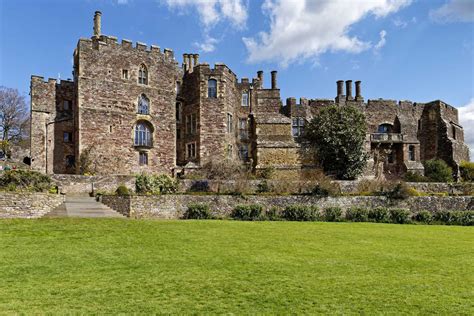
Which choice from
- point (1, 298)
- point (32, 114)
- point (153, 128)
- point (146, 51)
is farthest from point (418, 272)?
point (32, 114)

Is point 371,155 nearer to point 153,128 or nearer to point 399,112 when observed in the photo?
point 399,112

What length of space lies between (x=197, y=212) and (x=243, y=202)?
3.28 metres

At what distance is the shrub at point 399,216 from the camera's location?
24500 millimetres

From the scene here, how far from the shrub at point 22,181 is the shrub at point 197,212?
26.4 feet

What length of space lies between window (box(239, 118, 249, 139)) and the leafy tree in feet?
20.6

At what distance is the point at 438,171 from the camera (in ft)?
125

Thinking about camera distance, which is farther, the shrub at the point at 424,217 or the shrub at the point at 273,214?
the shrub at the point at 424,217

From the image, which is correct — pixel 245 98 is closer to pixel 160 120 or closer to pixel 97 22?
pixel 160 120

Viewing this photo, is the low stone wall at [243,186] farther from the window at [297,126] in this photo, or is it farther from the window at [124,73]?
the window at [124,73]

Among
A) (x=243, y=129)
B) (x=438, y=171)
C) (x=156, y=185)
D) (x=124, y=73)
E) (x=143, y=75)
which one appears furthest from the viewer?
(x=243, y=129)

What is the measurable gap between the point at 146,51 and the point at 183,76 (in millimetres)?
4583

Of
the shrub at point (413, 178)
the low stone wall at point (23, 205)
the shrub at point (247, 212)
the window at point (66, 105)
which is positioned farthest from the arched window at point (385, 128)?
the low stone wall at point (23, 205)

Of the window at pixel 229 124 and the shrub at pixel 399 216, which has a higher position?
the window at pixel 229 124

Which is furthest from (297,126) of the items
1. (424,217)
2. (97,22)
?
(97,22)
